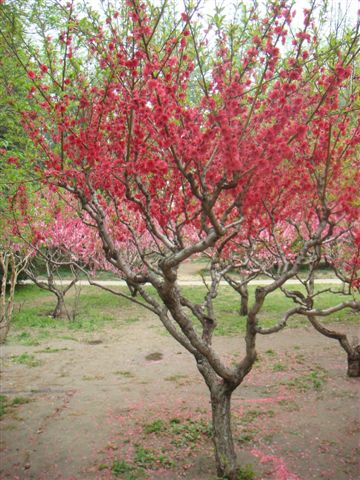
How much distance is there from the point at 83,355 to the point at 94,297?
29.6 feet

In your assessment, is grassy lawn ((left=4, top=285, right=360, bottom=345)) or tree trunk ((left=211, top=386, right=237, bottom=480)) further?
grassy lawn ((left=4, top=285, right=360, bottom=345))

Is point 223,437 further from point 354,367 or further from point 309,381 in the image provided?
point 354,367

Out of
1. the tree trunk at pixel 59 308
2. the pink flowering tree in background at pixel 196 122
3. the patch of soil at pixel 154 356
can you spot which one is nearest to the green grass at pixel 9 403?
the patch of soil at pixel 154 356

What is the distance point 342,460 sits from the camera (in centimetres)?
534

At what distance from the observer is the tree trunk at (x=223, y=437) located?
16.1 ft

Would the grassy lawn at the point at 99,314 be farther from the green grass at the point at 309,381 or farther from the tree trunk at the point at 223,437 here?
the tree trunk at the point at 223,437

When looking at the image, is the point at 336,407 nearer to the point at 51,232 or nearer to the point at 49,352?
the point at 49,352

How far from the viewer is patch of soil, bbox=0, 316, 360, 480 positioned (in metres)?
5.32

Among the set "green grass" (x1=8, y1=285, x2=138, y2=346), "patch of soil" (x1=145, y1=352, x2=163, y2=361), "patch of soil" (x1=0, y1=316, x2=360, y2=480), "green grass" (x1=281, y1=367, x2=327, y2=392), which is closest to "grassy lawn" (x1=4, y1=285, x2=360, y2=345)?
"green grass" (x1=8, y1=285, x2=138, y2=346)

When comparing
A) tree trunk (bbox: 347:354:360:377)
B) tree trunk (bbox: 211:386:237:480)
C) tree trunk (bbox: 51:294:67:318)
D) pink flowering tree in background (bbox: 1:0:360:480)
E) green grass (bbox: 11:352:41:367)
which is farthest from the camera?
tree trunk (bbox: 51:294:67:318)

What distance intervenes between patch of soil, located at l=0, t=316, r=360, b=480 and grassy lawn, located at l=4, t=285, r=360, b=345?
2.14 meters

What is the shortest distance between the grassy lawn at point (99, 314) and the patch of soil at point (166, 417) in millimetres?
2144

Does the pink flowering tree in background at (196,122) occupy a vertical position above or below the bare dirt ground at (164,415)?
above

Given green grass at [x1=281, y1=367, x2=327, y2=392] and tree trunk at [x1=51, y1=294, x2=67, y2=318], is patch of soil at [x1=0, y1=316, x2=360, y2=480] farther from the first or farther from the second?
tree trunk at [x1=51, y1=294, x2=67, y2=318]
